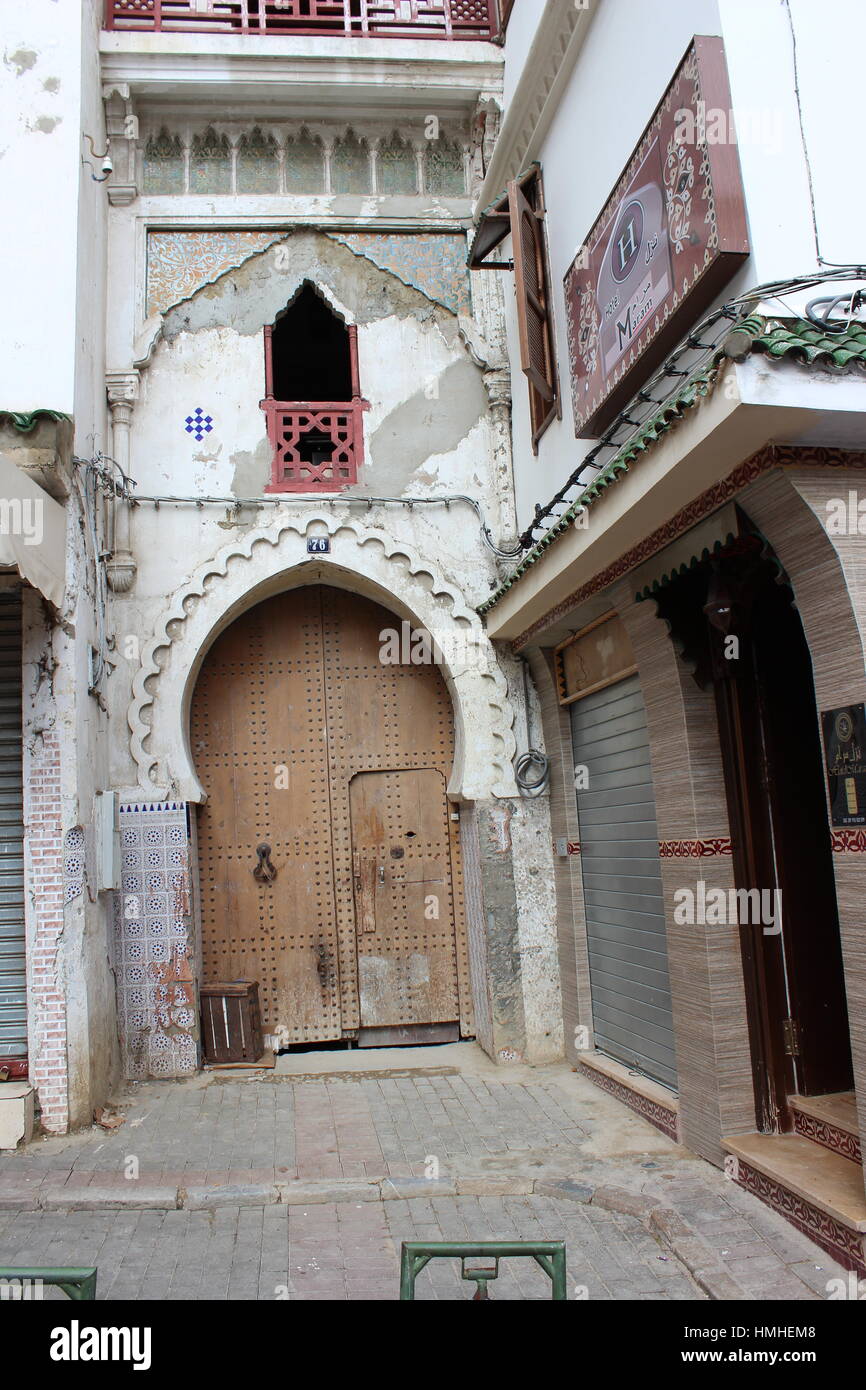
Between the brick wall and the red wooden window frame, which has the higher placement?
the red wooden window frame

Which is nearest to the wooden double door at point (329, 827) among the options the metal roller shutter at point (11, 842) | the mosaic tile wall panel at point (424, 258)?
the metal roller shutter at point (11, 842)

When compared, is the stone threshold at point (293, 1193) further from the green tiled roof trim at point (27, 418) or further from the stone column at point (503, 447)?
the stone column at point (503, 447)

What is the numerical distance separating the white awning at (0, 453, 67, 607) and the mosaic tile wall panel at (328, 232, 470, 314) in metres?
3.84

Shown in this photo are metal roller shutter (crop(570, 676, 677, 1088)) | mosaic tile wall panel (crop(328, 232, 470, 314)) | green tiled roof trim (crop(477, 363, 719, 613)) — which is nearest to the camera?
green tiled roof trim (crop(477, 363, 719, 613))

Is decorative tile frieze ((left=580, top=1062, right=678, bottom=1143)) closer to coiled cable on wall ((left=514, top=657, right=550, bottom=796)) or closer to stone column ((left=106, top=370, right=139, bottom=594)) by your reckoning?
coiled cable on wall ((left=514, top=657, right=550, bottom=796))

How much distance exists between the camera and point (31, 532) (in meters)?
5.70

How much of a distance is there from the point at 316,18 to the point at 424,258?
2059 mm

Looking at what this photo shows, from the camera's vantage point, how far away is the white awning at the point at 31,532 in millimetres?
5434

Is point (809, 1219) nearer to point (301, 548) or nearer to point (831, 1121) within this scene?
point (831, 1121)

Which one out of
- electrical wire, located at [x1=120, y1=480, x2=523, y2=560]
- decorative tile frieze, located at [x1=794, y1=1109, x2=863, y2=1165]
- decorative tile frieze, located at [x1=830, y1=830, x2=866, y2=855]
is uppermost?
electrical wire, located at [x1=120, y1=480, x2=523, y2=560]

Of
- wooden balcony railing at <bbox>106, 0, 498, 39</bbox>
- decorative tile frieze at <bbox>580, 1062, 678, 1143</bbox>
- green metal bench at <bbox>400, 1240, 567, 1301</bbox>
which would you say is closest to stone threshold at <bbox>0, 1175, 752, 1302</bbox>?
decorative tile frieze at <bbox>580, 1062, 678, 1143</bbox>

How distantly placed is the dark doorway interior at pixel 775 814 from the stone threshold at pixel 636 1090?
711 mm

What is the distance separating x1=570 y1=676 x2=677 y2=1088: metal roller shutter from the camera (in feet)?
20.2

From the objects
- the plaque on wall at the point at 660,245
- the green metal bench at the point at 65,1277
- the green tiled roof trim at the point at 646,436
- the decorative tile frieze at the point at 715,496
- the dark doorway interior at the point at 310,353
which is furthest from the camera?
the dark doorway interior at the point at 310,353
